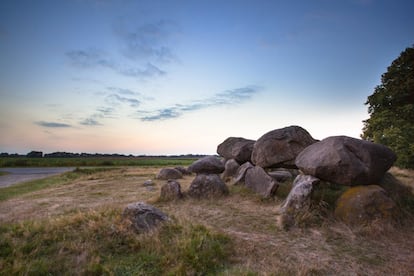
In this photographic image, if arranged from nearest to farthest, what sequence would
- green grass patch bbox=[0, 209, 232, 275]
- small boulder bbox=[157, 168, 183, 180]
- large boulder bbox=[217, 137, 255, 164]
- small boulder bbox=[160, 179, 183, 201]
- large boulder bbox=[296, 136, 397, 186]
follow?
1. green grass patch bbox=[0, 209, 232, 275]
2. large boulder bbox=[296, 136, 397, 186]
3. small boulder bbox=[160, 179, 183, 201]
4. large boulder bbox=[217, 137, 255, 164]
5. small boulder bbox=[157, 168, 183, 180]

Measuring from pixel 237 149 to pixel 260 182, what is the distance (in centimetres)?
569

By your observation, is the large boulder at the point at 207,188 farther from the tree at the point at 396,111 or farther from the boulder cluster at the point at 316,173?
the tree at the point at 396,111

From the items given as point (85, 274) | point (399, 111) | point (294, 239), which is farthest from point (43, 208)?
point (399, 111)

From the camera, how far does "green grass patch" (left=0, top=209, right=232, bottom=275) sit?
164 inches

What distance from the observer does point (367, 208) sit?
6.59m

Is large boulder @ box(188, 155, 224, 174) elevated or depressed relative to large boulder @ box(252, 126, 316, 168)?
depressed

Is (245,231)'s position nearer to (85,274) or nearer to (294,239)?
(294,239)

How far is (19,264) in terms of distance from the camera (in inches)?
161

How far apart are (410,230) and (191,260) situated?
594 cm

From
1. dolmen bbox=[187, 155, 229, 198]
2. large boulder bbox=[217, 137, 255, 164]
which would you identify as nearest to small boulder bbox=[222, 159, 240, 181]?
large boulder bbox=[217, 137, 255, 164]

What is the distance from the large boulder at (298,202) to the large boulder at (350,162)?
46 centimetres

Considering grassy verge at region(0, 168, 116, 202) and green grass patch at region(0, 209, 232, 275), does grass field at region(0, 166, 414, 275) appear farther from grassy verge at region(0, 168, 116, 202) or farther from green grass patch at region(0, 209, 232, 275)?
grassy verge at region(0, 168, 116, 202)

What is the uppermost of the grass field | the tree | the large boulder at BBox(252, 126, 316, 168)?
the tree

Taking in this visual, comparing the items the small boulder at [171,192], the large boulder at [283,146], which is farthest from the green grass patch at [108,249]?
the large boulder at [283,146]
